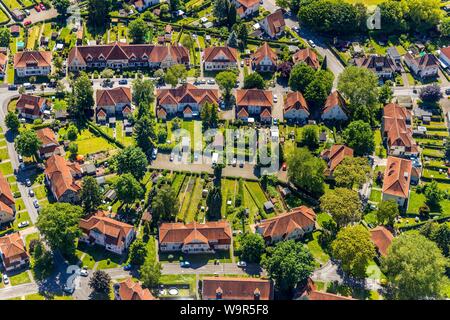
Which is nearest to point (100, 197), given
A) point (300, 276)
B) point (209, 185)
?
point (209, 185)

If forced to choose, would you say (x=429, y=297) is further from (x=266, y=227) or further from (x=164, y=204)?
(x=164, y=204)

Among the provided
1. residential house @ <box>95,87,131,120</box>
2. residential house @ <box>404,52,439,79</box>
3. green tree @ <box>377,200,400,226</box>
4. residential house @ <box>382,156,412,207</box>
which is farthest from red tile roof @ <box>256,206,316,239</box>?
residential house @ <box>404,52,439,79</box>

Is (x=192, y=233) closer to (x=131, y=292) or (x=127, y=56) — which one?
(x=131, y=292)

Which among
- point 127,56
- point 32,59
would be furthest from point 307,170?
point 32,59

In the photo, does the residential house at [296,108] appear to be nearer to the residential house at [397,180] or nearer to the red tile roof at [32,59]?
the residential house at [397,180]

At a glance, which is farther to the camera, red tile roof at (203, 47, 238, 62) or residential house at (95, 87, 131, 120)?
red tile roof at (203, 47, 238, 62)

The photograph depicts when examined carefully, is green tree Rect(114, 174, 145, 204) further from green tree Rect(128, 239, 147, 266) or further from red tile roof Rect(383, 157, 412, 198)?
red tile roof Rect(383, 157, 412, 198)
